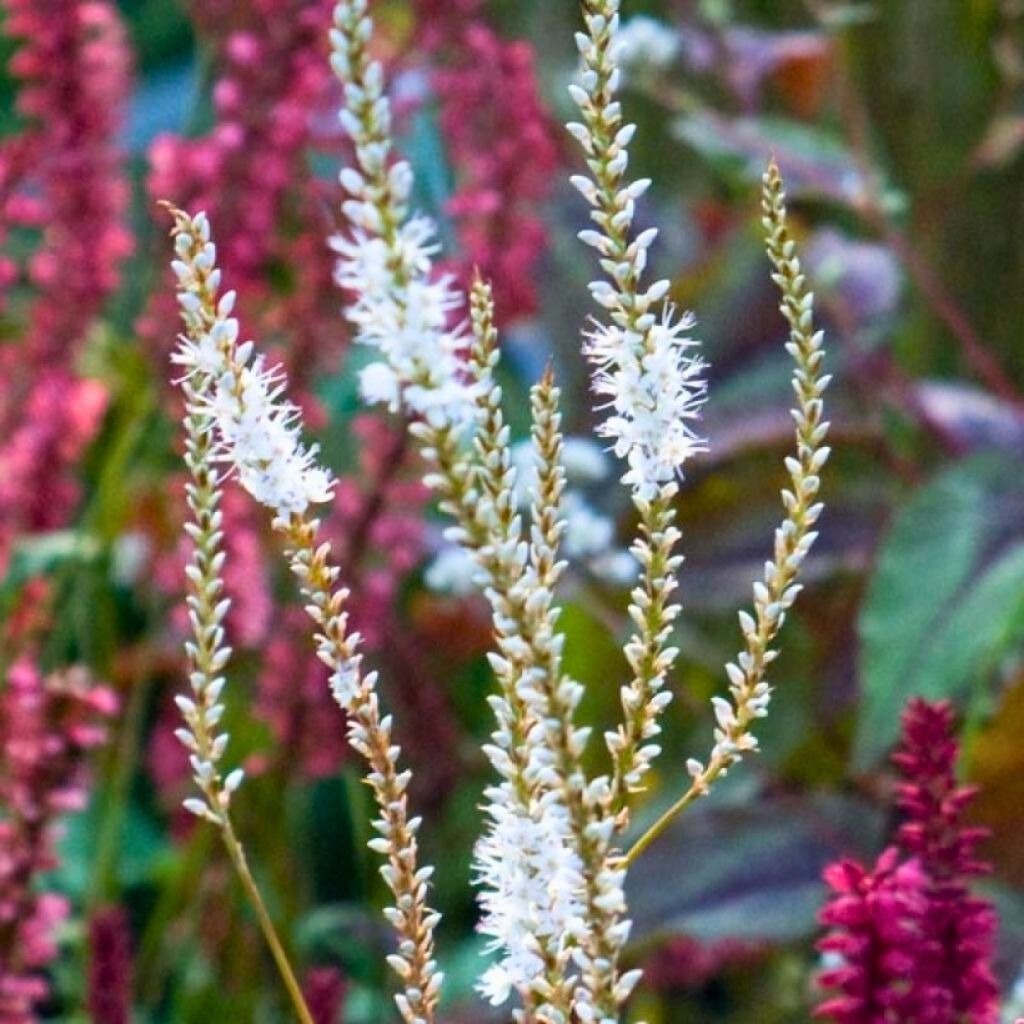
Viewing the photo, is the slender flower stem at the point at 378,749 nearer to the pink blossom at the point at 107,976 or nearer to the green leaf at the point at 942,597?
the pink blossom at the point at 107,976

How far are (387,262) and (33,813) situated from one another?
0.42 metres

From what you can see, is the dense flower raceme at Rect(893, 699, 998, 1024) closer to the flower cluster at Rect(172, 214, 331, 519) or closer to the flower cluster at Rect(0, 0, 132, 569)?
the flower cluster at Rect(172, 214, 331, 519)

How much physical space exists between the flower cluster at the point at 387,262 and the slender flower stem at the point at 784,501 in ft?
0.36

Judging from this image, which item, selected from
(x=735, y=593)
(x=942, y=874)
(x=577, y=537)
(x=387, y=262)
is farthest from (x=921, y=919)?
(x=735, y=593)

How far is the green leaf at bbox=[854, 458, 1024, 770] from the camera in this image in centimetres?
90

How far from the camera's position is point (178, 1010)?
3.29 ft

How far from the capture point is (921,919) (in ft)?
1.64

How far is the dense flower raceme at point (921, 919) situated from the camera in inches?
19.4

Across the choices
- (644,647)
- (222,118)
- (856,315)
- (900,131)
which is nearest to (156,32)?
(900,131)

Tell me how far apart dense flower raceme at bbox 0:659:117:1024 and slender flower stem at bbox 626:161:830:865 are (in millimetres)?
309

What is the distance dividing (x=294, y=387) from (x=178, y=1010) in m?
0.32


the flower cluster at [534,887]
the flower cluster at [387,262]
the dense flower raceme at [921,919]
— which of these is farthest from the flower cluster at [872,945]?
the flower cluster at [387,262]

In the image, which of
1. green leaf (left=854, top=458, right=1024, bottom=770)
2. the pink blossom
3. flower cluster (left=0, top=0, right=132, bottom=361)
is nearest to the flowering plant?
the pink blossom

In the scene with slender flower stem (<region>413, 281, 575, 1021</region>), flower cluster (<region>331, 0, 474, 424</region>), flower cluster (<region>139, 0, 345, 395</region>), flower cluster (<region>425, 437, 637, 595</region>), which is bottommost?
slender flower stem (<region>413, 281, 575, 1021</region>)
